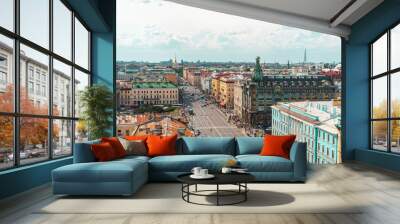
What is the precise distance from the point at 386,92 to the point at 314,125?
2135mm

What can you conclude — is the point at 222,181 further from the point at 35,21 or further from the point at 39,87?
the point at 35,21

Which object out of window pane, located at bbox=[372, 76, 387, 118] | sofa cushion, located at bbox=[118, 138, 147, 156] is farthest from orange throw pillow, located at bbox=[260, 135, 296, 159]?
window pane, located at bbox=[372, 76, 387, 118]

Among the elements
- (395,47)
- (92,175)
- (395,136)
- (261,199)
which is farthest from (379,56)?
(92,175)

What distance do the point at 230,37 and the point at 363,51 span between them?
3.37m

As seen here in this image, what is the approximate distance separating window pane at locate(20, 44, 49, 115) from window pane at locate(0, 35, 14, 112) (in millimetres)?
332

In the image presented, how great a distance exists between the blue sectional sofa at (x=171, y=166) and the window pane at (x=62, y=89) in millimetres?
1329

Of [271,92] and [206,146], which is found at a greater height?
[271,92]

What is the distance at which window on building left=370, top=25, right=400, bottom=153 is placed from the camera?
934cm

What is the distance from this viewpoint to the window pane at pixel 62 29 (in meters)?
7.76

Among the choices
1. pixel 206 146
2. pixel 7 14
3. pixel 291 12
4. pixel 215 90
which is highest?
pixel 291 12

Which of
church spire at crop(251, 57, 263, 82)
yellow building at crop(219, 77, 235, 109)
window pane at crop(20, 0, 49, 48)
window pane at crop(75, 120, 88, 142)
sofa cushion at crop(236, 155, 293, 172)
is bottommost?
sofa cushion at crop(236, 155, 293, 172)

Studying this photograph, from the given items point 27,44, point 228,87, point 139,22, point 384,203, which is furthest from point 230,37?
point 384,203

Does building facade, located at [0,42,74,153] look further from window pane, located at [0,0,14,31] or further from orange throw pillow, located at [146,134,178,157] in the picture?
orange throw pillow, located at [146,134,178,157]

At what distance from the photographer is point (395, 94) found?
370 inches
